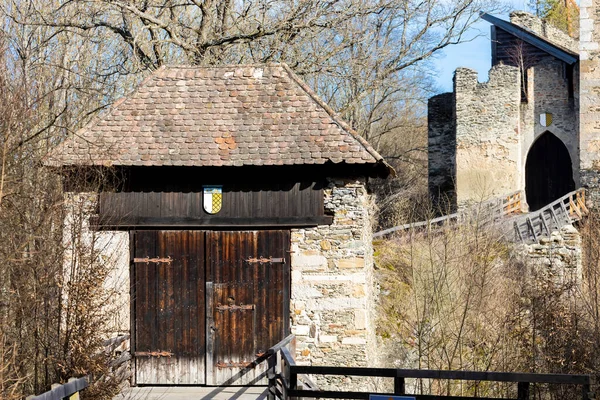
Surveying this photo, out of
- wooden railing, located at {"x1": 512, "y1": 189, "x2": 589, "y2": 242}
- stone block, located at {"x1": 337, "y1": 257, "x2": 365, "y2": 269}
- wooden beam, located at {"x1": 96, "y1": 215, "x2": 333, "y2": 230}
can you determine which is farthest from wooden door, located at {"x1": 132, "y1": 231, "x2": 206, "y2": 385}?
wooden railing, located at {"x1": 512, "y1": 189, "x2": 589, "y2": 242}

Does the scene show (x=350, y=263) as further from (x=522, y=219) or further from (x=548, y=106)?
(x=548, y=106)

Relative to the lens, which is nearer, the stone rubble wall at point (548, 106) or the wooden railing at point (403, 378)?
the wooden railing at point (403, 378)

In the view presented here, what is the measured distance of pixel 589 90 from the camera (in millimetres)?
24578

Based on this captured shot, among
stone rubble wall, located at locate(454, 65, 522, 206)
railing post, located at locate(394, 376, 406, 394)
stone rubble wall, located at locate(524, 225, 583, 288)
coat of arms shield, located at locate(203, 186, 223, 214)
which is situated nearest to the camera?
railing post, located at locate(394, 376, 406, 394)

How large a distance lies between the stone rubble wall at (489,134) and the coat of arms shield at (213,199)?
1478 centimetres

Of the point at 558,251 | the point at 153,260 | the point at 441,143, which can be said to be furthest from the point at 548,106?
the point at 153,260

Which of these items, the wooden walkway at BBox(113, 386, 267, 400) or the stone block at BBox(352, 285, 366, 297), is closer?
the wooden walkway at BBox(113, 386, 267, 400)

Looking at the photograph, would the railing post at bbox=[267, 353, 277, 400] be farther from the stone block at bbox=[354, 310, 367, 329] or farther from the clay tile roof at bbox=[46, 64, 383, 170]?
the clay tile roof at bbox=[46, 64, 383, 170]

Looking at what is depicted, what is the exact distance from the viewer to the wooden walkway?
11406 millimetres

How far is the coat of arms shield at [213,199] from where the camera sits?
41.5 ft

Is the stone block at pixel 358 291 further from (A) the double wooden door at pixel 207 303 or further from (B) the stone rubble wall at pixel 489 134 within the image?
(B) the stone rubble wall at pixel 489 134

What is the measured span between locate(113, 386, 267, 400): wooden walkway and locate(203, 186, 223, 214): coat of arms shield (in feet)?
8.72

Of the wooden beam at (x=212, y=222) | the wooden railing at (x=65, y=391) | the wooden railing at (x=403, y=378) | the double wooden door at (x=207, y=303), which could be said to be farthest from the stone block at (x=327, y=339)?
the wooden railing at (x=65, y=391)

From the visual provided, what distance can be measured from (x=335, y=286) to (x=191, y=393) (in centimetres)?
264
